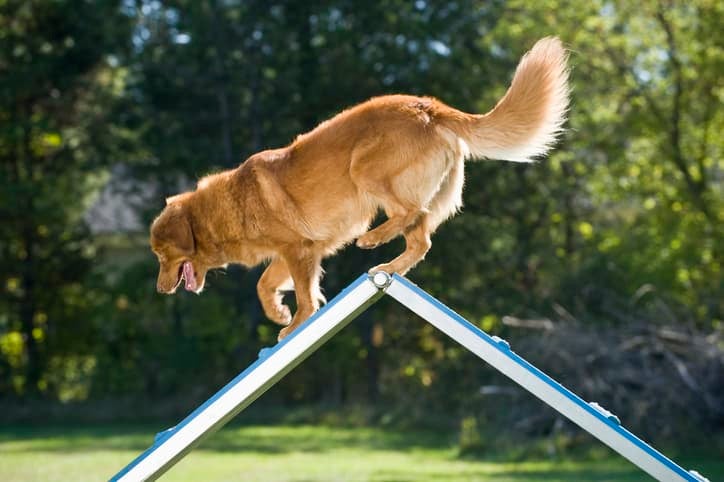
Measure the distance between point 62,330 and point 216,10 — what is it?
639 cm

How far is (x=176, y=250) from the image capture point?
5.38 meters

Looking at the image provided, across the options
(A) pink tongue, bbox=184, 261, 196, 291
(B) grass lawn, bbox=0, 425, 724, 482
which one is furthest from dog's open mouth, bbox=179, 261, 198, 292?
(B) grass lawn, bbox=0, 425, 724, 482

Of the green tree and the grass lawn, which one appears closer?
the grass lawn

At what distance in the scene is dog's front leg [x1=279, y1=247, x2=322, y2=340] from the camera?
523 cm

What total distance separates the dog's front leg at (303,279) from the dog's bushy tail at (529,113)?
3.39 feet

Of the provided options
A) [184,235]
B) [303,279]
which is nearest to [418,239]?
[303,279]

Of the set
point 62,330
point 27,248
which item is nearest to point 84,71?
point 27,248

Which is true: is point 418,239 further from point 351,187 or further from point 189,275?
point 189,275

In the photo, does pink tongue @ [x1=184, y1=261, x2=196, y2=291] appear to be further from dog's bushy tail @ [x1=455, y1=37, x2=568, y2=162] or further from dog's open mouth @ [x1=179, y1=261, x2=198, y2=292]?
dog's bushy tail @ [x1=455, y1=37, x2=568, y2=162]

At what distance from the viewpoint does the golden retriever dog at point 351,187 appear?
4941 mm

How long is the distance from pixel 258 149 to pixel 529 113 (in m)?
13.5

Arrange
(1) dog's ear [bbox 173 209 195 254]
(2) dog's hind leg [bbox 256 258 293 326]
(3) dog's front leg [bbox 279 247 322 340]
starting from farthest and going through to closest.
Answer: (2) dog's hind leg [bbox 256 258 293 326] → (1) dog's ear [bbox 173 209 195 254] → (3) dog's front leg [bbox 279 247 322 340]

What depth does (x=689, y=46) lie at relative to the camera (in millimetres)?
17125

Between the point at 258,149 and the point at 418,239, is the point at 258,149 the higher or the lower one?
the lower one
